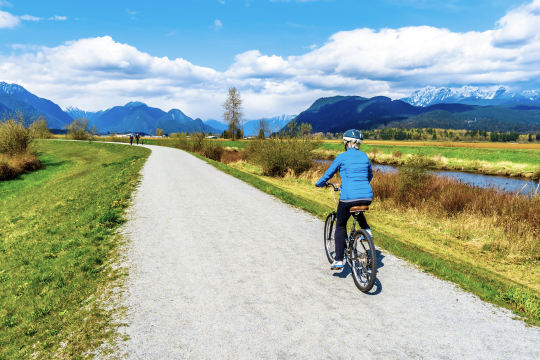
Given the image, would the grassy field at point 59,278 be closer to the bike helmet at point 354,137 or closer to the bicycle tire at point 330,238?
the bicycle tire at point 330,238

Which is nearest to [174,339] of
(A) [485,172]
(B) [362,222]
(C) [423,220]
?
(B) [362,222]

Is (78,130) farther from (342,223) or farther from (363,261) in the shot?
(363,261)

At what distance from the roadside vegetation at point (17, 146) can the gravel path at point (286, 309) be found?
3158cm

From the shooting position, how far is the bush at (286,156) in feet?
75.3

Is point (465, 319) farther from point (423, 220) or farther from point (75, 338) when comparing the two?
point (423, 220)

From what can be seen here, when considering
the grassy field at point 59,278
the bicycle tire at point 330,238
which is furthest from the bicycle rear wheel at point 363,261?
the grassy field at point 59,278

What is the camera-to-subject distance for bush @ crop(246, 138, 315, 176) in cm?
2294

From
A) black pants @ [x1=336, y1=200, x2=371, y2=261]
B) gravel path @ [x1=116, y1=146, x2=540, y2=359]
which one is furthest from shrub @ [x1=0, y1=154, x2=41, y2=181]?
black pants @ [x1=336, y1=200, x2=371, y2=261]

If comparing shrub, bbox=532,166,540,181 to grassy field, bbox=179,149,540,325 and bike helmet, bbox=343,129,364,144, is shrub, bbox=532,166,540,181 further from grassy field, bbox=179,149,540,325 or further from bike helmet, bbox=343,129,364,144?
bike helmet, bbox=343,129,364,144

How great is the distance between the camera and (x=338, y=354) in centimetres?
337

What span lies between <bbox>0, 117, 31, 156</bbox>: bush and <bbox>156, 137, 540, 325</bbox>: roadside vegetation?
30.2 m

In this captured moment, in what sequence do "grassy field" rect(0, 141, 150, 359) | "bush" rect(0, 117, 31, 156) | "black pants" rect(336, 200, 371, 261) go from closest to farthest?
"grassy field" rect(0, 141, 150, 359) < "black pants" rect(336, 200, 371, 261) < "bush" rect(0, 117, 31, 156)

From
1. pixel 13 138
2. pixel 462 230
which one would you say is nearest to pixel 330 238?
pixel 462 230

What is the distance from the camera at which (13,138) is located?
107 ft
